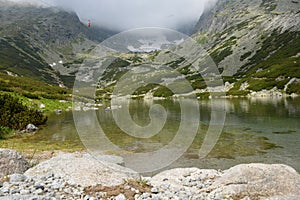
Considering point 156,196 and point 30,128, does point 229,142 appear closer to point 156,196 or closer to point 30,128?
point 156,196

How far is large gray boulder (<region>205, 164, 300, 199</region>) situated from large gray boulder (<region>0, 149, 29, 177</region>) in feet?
26.9

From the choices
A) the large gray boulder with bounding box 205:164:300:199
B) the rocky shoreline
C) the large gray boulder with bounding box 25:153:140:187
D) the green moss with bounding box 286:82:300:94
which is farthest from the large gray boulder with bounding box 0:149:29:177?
the green moss with bounding box 286:82:300:94

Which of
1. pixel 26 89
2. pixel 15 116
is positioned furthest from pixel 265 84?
pixel 15 116

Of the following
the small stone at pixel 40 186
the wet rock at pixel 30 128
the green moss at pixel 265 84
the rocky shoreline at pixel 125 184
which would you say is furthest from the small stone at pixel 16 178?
the green moss at pixel 265 84

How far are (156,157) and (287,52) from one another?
159 metres

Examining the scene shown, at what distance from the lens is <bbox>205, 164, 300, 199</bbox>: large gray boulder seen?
35.4 feet

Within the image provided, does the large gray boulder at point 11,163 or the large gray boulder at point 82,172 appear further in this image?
the large gray boulder at point 11,163

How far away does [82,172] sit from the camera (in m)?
11.8

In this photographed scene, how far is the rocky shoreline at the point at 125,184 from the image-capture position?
10.1 m

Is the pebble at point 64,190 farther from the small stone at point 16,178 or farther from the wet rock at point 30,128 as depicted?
the wet rock at point 30,128

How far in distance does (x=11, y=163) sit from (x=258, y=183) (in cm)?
1040

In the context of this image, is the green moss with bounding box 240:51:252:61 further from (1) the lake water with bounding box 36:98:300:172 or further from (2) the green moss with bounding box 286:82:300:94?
(1) the lake water with bounding box 36:98:300:172

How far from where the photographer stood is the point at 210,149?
23234 mm

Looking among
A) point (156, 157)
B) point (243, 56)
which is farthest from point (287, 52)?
point (156, 157)
